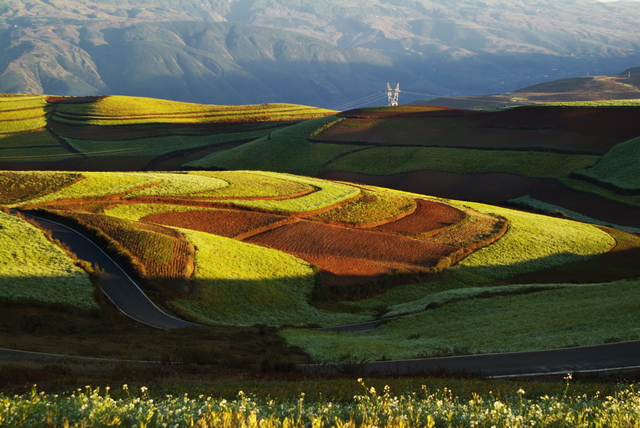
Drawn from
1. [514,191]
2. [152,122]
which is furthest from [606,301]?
[152,122]

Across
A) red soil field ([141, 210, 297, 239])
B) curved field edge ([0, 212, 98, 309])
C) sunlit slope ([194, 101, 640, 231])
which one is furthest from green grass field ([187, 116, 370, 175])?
curved field edge ([0, 212, 98, 309])

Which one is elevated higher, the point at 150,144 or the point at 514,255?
the point at 514,255

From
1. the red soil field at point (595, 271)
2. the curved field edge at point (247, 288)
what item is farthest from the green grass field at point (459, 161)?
the curved field edge at point (247, 288)

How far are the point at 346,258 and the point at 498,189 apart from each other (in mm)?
41263

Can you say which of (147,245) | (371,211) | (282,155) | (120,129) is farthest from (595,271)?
(120,129)

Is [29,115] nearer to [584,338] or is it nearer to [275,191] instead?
[275,191]

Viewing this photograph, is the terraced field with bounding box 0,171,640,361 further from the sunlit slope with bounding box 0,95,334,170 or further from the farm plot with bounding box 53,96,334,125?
the farm plot with bounding box 53,96,334,125

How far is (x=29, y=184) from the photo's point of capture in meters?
46.3

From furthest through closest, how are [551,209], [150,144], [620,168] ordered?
[150,144] → [620,168] → [551,209]

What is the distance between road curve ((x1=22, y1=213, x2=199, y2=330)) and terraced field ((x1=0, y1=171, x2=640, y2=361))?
783 mm

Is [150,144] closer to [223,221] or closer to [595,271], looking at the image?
[223,221]

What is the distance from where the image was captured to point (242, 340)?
68.4ft

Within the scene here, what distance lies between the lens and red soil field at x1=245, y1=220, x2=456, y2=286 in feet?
120

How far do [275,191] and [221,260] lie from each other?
22819 mm
